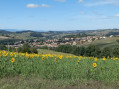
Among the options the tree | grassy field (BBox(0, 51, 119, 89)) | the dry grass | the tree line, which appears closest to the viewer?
the dry grass

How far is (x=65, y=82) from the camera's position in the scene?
15.8ft

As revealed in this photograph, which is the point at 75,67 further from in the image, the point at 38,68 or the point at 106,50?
the point at 106,50

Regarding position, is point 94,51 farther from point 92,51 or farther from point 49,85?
point 49,85

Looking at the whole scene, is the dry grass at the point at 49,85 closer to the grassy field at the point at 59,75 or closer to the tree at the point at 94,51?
the grassy field at the point at 59,75

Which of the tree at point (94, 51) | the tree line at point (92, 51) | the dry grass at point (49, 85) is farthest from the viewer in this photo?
the tree at point (94, 51)

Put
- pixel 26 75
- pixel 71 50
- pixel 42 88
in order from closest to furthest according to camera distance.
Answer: pixel 42 88 → pixel 26 75 → pixel 71 50

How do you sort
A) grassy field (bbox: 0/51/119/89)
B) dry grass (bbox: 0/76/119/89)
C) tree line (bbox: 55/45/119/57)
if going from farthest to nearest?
tree line (bbox: 55/45/119/57) < grassy field (bbox: 0/51/119/89) < dry grass (bbox: 0/76/119/89)

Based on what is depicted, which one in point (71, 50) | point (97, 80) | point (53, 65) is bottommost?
point (71, 50)

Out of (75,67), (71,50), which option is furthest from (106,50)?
(75,67)

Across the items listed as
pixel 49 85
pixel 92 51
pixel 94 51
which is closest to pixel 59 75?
pixel 49 85

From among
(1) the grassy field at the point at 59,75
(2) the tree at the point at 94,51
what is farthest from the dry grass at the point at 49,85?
(2) the tree at the point at 94,51

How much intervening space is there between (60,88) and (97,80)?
1.82 m

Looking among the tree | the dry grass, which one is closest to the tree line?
the tree

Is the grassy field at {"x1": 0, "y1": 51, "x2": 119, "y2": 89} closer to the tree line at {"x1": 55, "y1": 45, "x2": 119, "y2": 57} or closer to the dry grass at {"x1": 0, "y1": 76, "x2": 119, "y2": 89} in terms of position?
the dry grass at {"x1": 0, "y1": 76, "x2": 119, "y2": 89}
